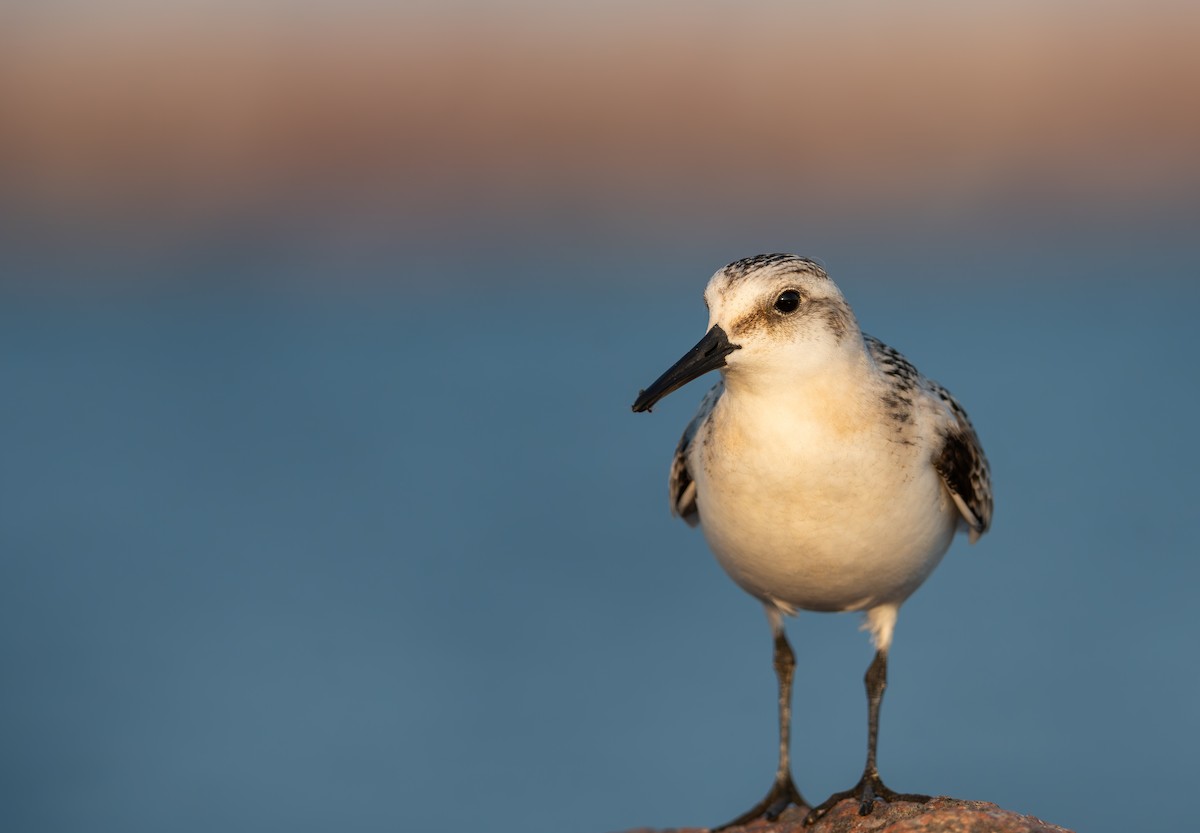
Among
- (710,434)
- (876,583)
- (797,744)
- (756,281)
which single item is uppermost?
(756,281)

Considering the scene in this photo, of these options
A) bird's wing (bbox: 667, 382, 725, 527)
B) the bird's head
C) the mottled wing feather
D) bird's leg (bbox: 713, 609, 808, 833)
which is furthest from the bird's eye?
bird's leg (bbox: 713, 609, 808, 833)

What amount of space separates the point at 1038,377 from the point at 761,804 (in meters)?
17.6

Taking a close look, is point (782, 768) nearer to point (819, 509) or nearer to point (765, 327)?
point (819, 509)

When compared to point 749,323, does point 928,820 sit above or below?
below

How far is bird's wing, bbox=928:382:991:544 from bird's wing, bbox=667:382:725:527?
135 centimetres

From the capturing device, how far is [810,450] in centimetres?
844

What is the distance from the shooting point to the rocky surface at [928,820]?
7809 mm

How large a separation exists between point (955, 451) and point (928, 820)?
7.38 feet

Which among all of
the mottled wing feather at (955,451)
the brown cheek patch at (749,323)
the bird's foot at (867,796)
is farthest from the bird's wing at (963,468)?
the bird's foot at (867,796)

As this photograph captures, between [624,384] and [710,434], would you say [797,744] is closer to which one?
[710,434]

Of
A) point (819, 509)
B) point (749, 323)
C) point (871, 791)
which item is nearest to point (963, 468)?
point (819, 509)

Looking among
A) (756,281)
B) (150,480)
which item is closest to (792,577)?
(756,281)

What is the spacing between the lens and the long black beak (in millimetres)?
8344

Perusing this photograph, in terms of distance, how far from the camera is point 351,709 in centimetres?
1788
